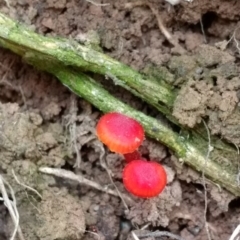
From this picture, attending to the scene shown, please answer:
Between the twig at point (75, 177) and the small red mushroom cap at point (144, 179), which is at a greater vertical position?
the small red mushroom cap at point (144, 179)

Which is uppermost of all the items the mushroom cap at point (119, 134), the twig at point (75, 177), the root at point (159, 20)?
the root at point (159, 20)

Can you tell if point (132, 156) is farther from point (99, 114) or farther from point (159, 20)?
point (159, 20)

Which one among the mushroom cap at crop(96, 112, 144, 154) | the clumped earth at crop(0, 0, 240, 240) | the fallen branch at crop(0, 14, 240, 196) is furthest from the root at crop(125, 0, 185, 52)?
the mushroom cap at crop(96, 112, 144, 154)

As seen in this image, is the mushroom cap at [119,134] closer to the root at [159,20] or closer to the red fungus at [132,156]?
the red fungus at [132,156]

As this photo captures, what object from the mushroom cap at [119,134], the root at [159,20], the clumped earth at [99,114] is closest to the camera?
the mushroom cap at [119,134]

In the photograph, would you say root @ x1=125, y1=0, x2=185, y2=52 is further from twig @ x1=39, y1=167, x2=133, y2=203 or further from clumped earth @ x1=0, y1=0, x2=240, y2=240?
twig @ x1=39, y1=167, x2=133, y2=203

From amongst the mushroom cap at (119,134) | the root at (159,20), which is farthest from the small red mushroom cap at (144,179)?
the root at (159,20)

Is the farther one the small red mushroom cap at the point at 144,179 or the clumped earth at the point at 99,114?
the clumped earth at the point at 99,114
